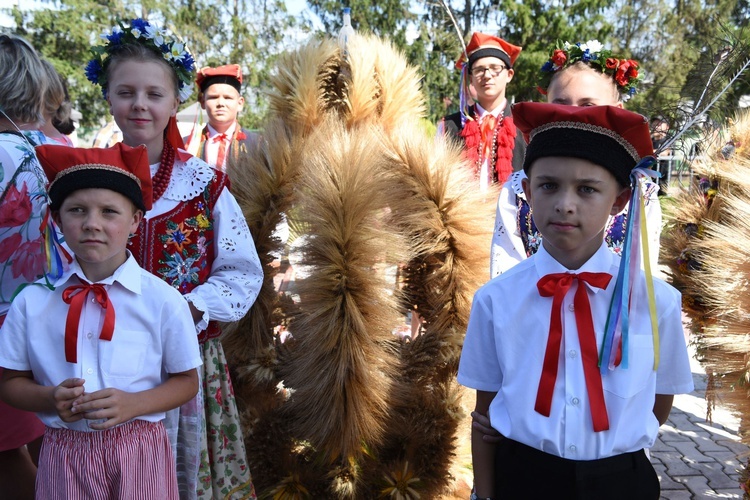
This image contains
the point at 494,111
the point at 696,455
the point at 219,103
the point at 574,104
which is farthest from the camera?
the point at 219,103

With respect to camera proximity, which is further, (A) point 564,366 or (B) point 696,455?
(B) point 696,455

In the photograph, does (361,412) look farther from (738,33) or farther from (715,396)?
(738,33)

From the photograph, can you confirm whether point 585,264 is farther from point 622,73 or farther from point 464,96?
point 464,96

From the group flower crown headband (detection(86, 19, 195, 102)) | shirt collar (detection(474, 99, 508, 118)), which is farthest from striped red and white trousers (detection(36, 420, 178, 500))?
shirt collar (detection(474, 99, 508, 118))

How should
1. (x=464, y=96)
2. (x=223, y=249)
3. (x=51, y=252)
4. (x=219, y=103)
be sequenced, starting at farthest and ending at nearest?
(x=219, y=103)
(x=464, y=96)
(x=223, y=249)
(x=51, y=252)

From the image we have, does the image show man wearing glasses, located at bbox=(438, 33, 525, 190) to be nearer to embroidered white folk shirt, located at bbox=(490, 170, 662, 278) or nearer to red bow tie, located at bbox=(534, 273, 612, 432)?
embroidered white folk shirt, located at bbox=(490, 170, 662, 278)

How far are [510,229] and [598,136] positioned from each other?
2.70 feet

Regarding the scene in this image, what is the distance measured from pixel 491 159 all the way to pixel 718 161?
154 centimetres

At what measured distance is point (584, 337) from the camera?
153 centimetres

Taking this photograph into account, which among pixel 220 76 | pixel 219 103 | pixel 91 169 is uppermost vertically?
pixel 220 76

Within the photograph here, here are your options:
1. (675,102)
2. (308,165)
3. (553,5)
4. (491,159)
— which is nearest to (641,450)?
(675,102)

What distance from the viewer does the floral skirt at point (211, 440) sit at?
2.07 meters

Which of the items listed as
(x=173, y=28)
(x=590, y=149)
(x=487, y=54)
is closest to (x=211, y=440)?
(x=590, y=149)

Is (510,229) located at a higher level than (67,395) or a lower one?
higher
